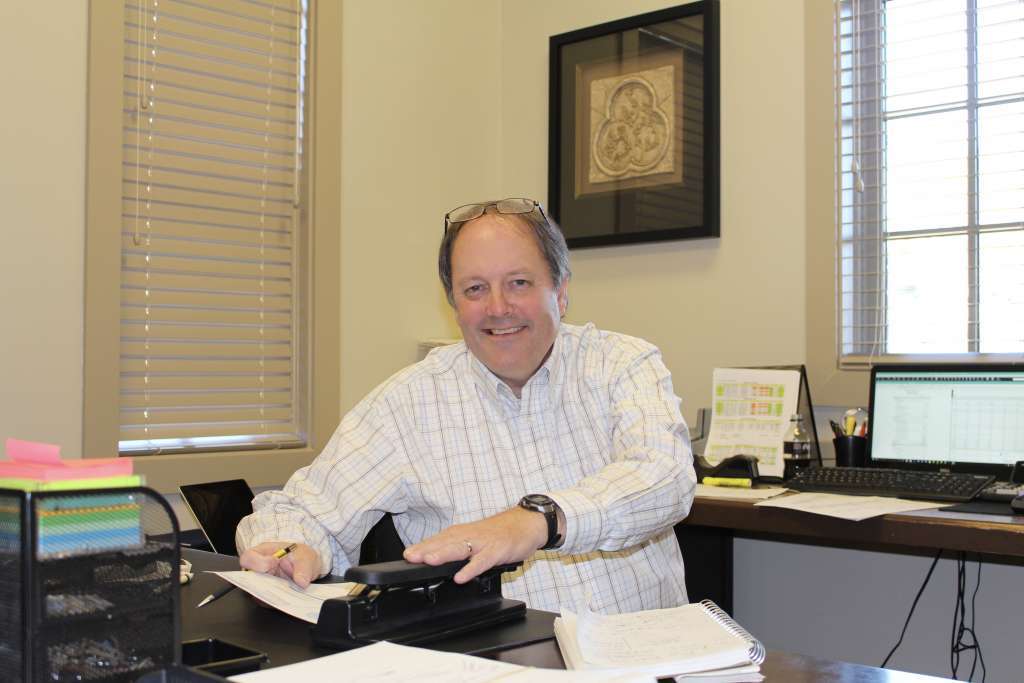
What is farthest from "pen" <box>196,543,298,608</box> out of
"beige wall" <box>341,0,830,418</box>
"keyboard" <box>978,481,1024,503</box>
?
"beige wall" <box>341,0,830,418</box>

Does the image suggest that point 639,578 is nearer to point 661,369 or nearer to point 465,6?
point 661,369

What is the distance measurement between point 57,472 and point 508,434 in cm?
101

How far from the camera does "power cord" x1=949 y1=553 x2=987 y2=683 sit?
268cm

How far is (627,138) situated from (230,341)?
4.72ft

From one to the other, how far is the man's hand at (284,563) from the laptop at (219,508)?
57 centimetres

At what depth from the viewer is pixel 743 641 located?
39.4 inches

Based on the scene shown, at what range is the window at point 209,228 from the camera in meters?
2.61

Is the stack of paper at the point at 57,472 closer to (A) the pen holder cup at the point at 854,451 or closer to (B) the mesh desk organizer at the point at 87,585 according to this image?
(B) the mesh desk organizer at the point at 87,585

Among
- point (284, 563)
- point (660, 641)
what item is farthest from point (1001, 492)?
point (284, 563)

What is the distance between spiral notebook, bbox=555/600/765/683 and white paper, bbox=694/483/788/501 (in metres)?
1.16

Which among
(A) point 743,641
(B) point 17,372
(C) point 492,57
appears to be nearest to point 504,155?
(C) point 492,57

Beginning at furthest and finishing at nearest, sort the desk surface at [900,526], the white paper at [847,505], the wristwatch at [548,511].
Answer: the white paper at [847,505] < the desk surface at [900,526] < the wristwatch at [548,511]

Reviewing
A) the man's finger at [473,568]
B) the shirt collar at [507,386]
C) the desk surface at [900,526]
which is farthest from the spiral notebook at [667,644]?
the desk surface at [900,526]

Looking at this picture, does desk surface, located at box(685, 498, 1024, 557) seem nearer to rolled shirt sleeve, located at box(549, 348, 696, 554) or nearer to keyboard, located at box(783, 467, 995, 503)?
keyboard, located at box(783, 467, 995, 503)
